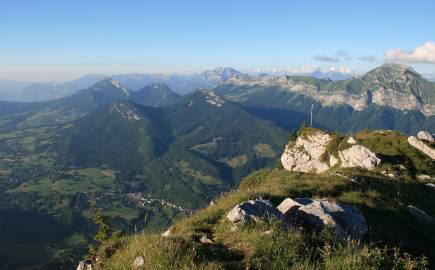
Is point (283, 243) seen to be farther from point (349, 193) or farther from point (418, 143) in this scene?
point (418, 143)

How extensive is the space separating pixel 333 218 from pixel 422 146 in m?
60.2

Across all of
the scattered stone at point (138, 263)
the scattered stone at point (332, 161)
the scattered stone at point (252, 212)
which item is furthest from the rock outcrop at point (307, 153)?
the scattered stone at point (138, 263)

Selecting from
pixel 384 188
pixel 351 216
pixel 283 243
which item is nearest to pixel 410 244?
pixel 351 216

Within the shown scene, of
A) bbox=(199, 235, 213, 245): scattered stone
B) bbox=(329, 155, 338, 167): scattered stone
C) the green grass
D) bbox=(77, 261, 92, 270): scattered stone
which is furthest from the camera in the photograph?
bbox=(329, 155, 338, 167): scattered stone

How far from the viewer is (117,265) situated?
11.9m

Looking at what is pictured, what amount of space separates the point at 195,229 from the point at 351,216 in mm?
6650

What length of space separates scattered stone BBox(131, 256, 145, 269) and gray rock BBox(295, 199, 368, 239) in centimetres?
629

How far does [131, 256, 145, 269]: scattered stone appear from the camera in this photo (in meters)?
11.3

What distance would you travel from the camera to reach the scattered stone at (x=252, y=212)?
14781 millimetres

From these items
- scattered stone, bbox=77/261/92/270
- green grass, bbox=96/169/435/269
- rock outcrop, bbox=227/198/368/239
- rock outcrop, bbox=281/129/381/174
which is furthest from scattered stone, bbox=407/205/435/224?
rock outcrop, bbox=281/129/381/174

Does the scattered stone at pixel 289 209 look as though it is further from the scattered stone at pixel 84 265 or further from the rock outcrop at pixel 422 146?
the rock outcrop at pixel 422 146

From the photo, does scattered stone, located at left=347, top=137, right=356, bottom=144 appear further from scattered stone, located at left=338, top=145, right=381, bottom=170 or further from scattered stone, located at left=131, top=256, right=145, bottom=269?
scattered stone, located at left=131, top=256, right=145, bottom=269

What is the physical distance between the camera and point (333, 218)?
49.6 ft

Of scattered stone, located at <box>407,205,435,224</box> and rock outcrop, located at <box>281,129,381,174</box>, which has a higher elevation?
scattered stone, located at <box>407,205,435,224</box>
